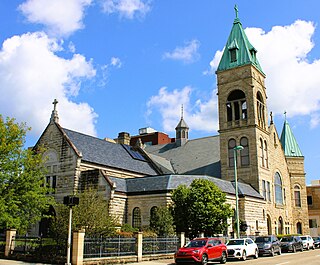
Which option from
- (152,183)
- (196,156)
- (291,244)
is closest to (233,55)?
(196,156)

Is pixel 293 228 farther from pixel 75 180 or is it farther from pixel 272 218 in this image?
pixel 75 180

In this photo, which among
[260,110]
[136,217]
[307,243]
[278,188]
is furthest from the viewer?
[278,188]

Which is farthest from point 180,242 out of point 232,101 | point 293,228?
point 293,228

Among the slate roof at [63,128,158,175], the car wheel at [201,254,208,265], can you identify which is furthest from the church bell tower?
the car wheel at [201,254,208,265]

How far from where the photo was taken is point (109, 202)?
37375 millimetres

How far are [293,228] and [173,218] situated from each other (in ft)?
112

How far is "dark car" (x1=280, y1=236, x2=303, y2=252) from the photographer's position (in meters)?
37.8

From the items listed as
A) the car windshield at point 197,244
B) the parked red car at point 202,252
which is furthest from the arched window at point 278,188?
the car windshield at point 197,244

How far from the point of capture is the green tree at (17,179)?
1130 inches

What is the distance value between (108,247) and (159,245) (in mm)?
5358

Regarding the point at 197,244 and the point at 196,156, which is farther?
the point at 196,156

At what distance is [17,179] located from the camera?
3005cm

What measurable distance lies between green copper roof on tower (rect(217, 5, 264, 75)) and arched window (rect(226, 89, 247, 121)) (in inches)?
162

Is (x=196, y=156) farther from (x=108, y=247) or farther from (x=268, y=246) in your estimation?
(x=108, y=247)
